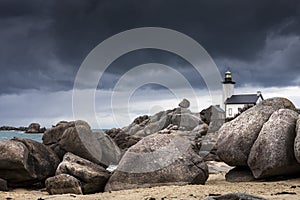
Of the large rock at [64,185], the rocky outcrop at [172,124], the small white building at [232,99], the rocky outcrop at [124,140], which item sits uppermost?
the small white building at [232,99]

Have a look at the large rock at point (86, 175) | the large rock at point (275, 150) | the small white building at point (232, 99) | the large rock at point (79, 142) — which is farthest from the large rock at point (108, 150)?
the small white building at point (232, 99)

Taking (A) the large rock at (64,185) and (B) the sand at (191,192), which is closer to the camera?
(B) the sand at (191,192)

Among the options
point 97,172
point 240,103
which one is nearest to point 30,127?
point 240,103

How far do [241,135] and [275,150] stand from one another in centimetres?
186

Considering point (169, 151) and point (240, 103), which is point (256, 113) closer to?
point (169, 151)

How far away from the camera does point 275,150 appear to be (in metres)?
15.0

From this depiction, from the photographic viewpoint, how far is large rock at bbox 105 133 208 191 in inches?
569

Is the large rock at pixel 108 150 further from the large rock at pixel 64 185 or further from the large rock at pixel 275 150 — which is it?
the large rock at pixel 275 150

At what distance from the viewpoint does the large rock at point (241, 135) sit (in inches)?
644

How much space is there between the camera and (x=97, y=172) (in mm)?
15750

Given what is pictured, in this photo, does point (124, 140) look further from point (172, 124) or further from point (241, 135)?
point (241, 135)

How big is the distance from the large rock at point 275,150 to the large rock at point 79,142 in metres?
7.76

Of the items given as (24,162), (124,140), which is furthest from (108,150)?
(124,140)

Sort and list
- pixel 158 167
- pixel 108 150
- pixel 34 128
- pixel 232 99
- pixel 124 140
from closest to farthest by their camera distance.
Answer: pixel 158 167 → pixel 108 150 → pixel 124 140 → pixel 232 99 → pixel 34 128
